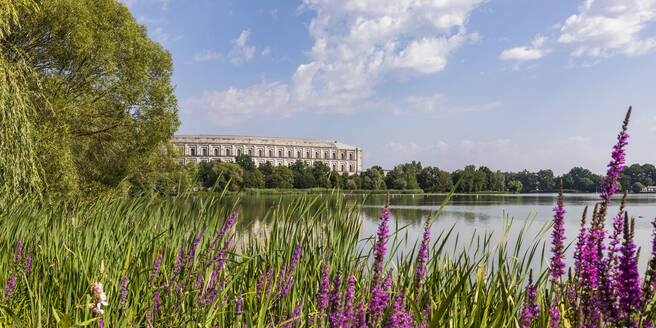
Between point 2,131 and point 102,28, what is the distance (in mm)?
7985

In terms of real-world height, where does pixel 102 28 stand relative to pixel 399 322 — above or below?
above

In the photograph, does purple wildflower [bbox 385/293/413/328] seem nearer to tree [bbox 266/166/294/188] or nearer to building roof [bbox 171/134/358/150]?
tree [bbox 266/166/294/188]

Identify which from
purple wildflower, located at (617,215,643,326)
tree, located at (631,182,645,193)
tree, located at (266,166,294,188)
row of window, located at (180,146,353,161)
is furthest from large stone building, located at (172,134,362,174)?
purple wildflower, located at (617,215,643,326)

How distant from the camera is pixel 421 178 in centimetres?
10006

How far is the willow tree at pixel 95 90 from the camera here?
40.0ft

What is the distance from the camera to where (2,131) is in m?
7.79

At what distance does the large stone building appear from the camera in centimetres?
12031

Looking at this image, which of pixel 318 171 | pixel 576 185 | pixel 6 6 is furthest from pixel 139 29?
pixel 576 185

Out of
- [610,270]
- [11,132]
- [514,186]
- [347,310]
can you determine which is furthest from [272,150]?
[610,270]

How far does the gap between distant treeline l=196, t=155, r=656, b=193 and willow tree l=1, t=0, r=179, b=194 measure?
53088mm

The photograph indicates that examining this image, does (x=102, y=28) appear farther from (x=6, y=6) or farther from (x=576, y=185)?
(x=576, y=185)

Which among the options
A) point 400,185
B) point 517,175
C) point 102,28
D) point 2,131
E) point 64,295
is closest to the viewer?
point 64,295

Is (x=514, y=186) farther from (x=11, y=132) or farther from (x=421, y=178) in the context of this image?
(x=11, y=132)

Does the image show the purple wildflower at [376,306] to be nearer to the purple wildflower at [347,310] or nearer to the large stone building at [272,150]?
the purple wildflower at [347,310]
